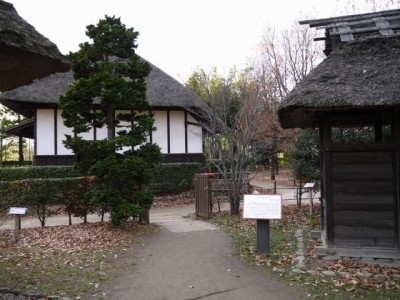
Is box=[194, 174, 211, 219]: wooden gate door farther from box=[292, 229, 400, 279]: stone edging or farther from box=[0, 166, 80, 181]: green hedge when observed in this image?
box=[0, 166, 80, 181]: green hedge

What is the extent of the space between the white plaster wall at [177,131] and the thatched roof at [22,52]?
15.4 m

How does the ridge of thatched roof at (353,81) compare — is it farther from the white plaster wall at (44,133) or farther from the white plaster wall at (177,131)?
the white plaster wall at (44,133)

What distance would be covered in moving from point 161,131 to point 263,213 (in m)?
13.8

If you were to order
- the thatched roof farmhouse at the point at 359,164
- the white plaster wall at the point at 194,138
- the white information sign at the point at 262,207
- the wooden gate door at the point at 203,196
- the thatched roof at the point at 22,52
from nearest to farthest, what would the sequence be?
the thatched roof at the point at 22,52 < the thatched roof farmhouse at the point at 359,164 < the white information sign at the point at 262,207 < the wooden gate door at the point at 203,196 < the white plaster wall at the point at 194,138

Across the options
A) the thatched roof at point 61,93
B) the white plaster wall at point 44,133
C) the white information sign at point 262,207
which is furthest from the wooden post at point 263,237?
the white plaster wall at point 44,133

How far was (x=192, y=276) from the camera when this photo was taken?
658cm

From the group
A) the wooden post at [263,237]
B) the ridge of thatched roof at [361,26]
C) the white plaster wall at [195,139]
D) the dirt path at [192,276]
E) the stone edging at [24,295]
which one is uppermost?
the ridge of thatched roof at [361,26]

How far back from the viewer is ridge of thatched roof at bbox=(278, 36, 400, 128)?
6.46 meters

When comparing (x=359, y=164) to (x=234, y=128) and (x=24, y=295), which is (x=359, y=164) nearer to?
(x=24, y=295)

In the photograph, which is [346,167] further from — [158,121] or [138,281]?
[158,121]

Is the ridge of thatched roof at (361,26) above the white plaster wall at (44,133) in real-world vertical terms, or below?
above

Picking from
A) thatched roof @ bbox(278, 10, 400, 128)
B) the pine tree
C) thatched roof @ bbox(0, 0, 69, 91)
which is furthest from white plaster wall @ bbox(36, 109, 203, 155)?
thatched roof @ bbox(0, 0, 69, 91)

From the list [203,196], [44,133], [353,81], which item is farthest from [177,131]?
[353,81]

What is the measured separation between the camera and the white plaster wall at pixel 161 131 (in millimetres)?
20844
